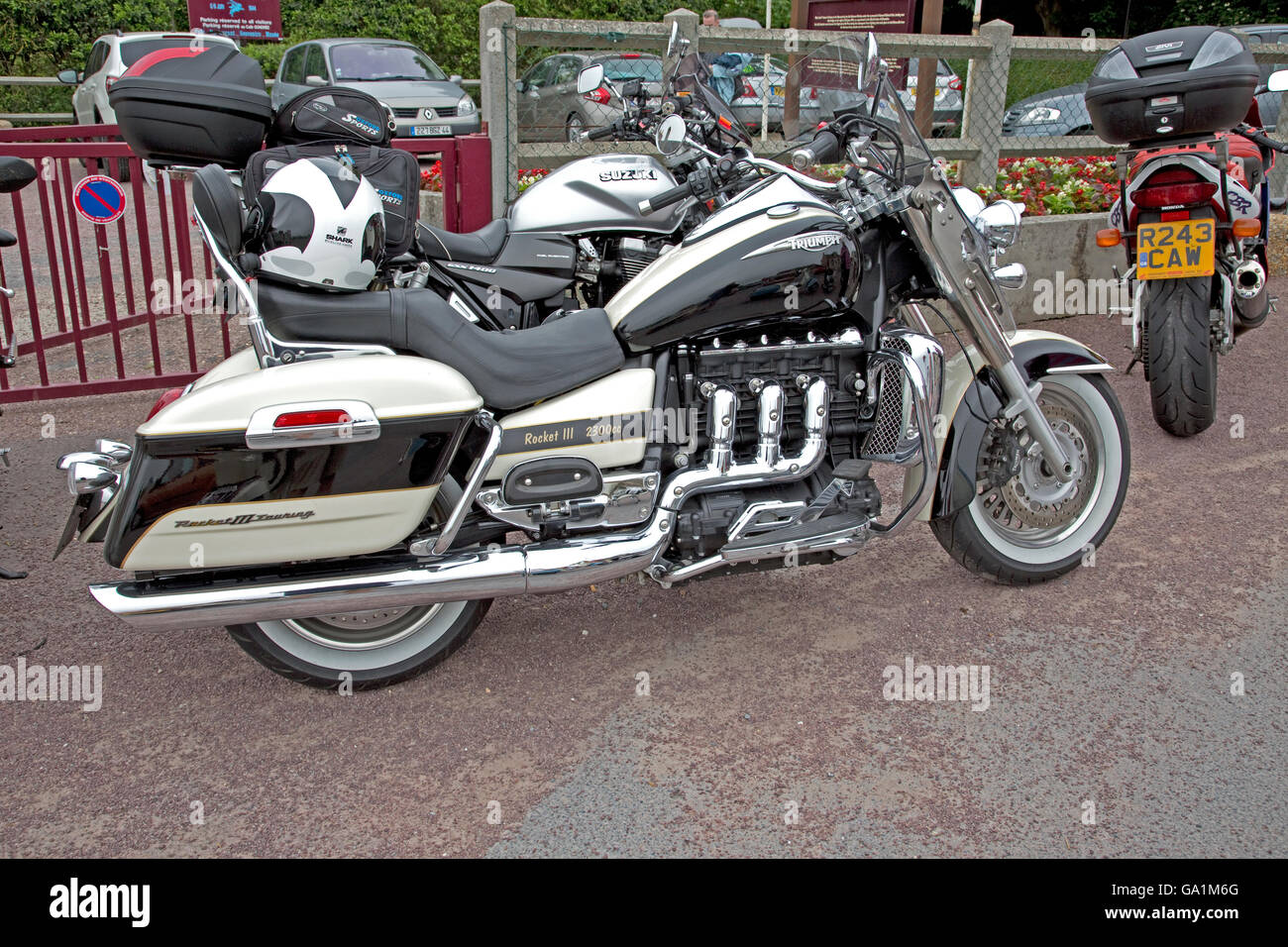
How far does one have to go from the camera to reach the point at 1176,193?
16.0 feet

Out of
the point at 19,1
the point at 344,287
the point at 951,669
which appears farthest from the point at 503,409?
the point at 19,1

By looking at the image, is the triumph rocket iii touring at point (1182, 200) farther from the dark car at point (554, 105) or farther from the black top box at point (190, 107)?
the black top box at point (190, 107)

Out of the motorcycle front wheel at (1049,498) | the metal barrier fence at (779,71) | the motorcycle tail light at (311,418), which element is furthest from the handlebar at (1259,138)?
the motorcycle tail light at (311,418)

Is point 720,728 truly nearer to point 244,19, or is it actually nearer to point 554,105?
point 554,105

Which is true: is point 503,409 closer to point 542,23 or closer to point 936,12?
point 542,23

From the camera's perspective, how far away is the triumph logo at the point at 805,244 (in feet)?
9.96

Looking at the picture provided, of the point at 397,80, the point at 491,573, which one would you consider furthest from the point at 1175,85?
the point at 397,80

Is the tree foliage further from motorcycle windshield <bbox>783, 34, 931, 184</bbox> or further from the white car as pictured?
motorcycle windshield <bbox>783, 34, 931, 184</bbox>

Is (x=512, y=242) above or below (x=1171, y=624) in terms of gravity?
above

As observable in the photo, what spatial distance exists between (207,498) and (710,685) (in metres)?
1.57

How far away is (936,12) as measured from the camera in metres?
8.38

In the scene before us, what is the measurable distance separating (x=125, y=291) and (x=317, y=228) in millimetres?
4415

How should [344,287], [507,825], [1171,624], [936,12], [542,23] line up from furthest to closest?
[936,12]
[542,23]
[1171,624]
[344,287]
[507,825]

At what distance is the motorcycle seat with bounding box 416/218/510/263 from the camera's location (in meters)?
4.86
